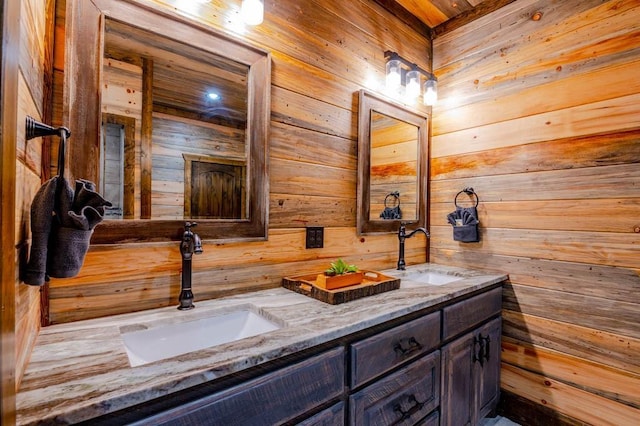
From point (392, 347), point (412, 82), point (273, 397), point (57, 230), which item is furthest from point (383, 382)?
point (412, 82)

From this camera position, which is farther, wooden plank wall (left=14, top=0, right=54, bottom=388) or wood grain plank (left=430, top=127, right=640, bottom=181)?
wood grain plank (left=430, top=127, right=640, bottom=181)

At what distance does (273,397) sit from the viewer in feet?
2.85

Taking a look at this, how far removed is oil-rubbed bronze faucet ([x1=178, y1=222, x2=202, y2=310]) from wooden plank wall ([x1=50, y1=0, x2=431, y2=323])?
80mm

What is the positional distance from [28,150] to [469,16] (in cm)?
254

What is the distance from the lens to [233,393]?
80cm

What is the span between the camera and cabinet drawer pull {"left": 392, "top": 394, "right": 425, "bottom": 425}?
123 centimetres

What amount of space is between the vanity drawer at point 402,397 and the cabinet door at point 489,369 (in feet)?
1.54

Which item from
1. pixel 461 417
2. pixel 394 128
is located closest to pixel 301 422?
pixel 461 417

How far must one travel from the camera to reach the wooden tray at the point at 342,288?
129 centimetres

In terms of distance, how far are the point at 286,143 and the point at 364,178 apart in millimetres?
559

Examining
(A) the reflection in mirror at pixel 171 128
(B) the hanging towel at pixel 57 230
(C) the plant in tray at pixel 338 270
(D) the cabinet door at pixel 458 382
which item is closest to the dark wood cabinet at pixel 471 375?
(D) the cabinet door at pixel 458 382

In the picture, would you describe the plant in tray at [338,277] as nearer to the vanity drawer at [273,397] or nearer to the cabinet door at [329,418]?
the vanity drawer at [273,397]

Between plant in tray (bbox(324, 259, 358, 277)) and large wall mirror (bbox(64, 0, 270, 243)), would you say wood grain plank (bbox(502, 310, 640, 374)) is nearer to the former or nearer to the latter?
plant in tray (bbox(324, 259, 358, 277))

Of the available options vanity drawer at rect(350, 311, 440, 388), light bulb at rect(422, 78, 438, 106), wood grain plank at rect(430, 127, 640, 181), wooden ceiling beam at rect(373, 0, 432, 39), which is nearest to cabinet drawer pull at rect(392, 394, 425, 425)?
vanity drawer at rect(350, 311, 440, 388)
